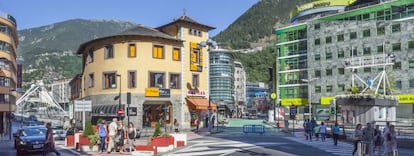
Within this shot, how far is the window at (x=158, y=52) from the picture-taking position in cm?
4684

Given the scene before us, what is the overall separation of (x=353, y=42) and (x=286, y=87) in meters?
17.0

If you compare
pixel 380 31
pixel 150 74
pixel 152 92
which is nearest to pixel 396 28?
pixel 380 31

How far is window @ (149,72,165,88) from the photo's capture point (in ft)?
152

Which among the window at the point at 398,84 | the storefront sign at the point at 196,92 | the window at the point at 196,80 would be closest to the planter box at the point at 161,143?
the storefront sign at the point at 196,92

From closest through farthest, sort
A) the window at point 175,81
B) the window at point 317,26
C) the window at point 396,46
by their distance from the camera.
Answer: the window at point 175,81 → the window at point 396,46 → the window at point 317,26

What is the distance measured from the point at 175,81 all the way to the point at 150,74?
322cm

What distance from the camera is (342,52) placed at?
228 ft

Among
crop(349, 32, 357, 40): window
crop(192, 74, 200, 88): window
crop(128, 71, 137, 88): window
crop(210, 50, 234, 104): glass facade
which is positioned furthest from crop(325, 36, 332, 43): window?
crop(210, 50, 234, 104): glass facade

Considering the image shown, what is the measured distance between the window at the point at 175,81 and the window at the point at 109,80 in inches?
227

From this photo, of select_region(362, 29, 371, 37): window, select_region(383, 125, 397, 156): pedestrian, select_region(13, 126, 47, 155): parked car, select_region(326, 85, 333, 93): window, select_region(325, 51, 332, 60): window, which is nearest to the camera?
select_region(383, 125, 397, 156): pedestrian

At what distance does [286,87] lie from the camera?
268 ft

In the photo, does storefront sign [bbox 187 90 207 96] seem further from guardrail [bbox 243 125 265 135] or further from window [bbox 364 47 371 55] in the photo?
window [bbox 364 47 371 55]

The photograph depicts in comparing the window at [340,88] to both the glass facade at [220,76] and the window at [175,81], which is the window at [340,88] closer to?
the window at [175,81]

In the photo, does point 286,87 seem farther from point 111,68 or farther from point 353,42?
point 111,68
